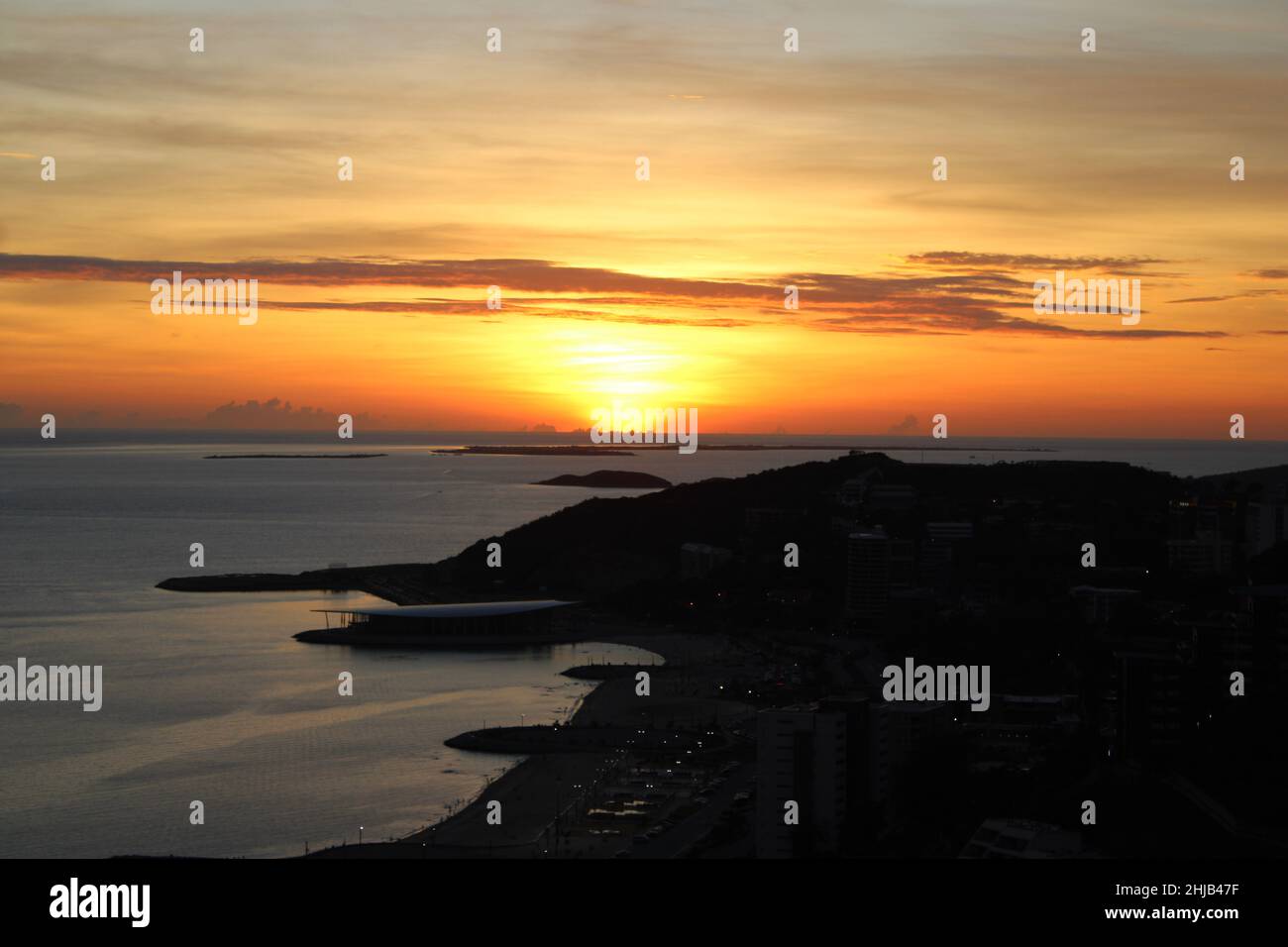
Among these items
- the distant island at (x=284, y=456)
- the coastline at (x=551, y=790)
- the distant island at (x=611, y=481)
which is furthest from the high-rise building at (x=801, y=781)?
the distant island at (x=284, y=456)

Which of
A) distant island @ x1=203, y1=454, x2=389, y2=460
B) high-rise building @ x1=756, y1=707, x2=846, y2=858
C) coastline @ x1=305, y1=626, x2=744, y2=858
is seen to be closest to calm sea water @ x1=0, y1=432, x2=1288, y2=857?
coastline @ x1=305, y1=626, x2=744, y2=858

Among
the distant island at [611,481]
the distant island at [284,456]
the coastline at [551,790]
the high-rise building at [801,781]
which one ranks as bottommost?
the coastline at [551,790]

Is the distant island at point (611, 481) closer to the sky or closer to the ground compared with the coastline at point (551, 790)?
closer to the sky

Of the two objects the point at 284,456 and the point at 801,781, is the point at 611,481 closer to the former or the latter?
the point at 284,456

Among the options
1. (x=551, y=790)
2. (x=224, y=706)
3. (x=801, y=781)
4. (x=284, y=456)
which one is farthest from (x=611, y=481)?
(x=801, y=781)

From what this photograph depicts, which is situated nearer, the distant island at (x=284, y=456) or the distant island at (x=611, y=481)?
the distant island at (x=611, y=481)

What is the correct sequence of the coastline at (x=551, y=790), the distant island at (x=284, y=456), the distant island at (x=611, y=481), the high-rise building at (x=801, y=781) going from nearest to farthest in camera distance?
1. the high-rise building at (x=801, y=781)
2. the coastline at (x=551, y=790)
3. the distant island at (x=611, y=481)
4. the distant island at (x=284, y=456)

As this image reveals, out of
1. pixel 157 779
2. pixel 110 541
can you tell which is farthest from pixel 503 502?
pixel 157 779

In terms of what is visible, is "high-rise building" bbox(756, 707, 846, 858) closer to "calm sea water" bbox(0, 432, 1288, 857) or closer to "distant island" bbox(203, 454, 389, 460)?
"calm sea water" bbox(0, 432, 1288, 857)

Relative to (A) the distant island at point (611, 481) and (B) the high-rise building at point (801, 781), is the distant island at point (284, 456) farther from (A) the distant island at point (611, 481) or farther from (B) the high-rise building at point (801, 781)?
(B) the high-rise building at point (801, 781)
